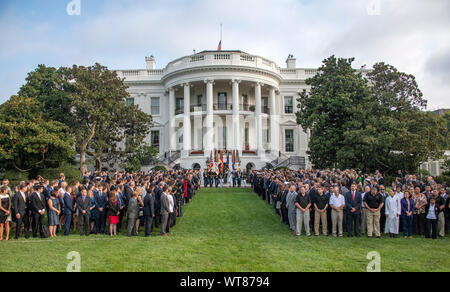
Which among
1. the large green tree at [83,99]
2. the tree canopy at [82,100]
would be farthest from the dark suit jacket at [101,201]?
the large green tree at [83,99]

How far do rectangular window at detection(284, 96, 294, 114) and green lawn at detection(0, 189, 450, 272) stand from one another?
30183mm

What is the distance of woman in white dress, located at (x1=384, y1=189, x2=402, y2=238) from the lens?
34.9 feet

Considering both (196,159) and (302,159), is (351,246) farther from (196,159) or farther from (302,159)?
(302,159)

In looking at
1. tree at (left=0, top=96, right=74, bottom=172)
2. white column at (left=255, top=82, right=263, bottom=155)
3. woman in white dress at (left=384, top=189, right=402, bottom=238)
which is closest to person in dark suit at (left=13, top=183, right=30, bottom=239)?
woman in white dress at (left=384, top=189, right=402, bottom=238)

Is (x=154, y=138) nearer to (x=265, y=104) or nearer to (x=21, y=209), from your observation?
(x=265, y=104)

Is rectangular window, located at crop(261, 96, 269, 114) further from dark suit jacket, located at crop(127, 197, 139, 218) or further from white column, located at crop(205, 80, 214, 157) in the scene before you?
dark suit jacket, located at crop(127, 197, 139, 218)

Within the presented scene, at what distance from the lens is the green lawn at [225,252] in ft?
23.9

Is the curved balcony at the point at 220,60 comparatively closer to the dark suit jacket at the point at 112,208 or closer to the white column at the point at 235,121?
the white column at the point at 235,121

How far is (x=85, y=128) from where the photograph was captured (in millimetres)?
27906

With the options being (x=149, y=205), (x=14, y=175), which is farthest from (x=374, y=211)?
(x=14, y=175)

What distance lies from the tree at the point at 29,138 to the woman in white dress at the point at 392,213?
70.0 ft

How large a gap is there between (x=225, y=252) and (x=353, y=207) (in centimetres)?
507

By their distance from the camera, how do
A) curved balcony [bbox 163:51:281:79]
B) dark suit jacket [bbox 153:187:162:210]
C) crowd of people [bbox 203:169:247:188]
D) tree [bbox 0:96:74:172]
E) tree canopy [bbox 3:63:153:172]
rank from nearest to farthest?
dark suit jacket [bbox 153:187:162:210]
tree [bbox 0:96:74:172]
crowd of people [bbox 203:169:247:188]
tree canopy [bbox 3:63:153:172]
curved balcony [bbox 163:51:281:79]
